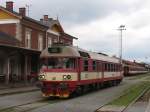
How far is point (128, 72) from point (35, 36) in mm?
32652

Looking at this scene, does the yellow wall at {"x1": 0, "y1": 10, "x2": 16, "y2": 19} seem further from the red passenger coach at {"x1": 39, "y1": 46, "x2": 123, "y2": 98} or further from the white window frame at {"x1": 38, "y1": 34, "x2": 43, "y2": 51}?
the red passenger coach at {"x1": 39, "y1": 46, "x2": 123, "y2": 98}

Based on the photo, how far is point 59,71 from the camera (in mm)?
24109

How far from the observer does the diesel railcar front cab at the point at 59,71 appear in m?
23.9

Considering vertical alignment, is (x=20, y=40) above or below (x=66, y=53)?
above

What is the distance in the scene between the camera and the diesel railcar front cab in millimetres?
23891

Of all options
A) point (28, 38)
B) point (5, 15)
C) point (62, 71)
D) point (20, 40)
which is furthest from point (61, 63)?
point (28, 38)

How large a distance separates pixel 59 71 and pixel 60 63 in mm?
539

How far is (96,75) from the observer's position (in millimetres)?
30172

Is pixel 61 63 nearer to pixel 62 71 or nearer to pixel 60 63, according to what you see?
pixel 60 63

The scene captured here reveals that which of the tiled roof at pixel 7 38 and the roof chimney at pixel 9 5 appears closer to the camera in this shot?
the tiled roof at pixel 7 38

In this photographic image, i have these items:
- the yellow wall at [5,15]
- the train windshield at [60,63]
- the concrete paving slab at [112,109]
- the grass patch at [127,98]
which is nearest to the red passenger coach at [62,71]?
the train windshield at [60,63]

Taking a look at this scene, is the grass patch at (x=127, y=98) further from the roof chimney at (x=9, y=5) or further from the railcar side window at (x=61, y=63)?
the roof chimney at (x=9, y=5)

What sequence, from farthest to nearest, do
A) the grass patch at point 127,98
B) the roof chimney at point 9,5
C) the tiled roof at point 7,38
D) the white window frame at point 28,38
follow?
the roof chimney at point 9,5 < the white window frame at point 28,38 < the tiled roof at point 7,38 < the grass patch at point 127,98

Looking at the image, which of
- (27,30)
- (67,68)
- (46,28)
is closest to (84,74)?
(67,68)
